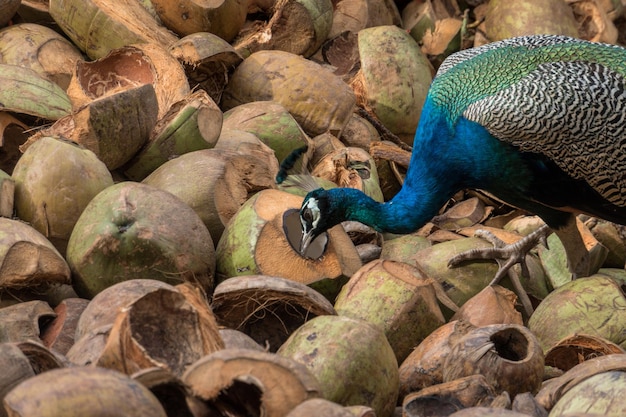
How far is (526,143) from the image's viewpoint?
160 inches

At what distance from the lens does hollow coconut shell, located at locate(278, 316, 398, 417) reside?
2664 mm

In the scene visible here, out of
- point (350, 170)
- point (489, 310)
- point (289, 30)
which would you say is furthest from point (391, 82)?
point (489, 310)

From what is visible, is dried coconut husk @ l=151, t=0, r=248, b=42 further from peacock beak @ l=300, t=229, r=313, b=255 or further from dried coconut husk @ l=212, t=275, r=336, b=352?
dried coconut husk @ l=212, t=275, r=336, b=352

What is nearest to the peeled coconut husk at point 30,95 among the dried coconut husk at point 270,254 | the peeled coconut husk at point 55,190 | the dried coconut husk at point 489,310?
the peeled coconut husk at point 55,190

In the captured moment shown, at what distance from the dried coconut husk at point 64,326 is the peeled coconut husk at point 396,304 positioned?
84 centimetres

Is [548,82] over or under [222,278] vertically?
over

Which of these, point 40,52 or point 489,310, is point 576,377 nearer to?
point 489,310

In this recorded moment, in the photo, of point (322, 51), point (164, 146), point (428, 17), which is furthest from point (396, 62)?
point (164, 146)

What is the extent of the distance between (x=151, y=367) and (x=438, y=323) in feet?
4.29

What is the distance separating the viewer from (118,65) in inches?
181

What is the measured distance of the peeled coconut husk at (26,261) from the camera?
10.2ft

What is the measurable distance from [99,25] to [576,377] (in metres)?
2.87

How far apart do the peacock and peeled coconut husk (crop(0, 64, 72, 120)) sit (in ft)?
3.67

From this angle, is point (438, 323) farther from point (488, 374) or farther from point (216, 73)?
point (216, 73)
